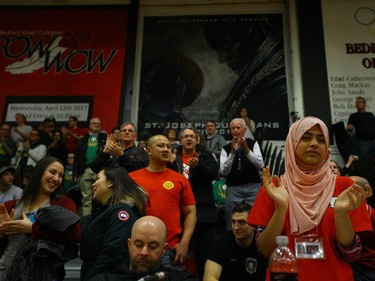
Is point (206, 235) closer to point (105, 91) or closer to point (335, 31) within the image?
point (105, 91)

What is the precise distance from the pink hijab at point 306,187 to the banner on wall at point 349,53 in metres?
6.09

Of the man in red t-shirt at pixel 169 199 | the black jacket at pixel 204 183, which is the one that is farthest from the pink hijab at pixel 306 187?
the black jacket at pixel 204 183

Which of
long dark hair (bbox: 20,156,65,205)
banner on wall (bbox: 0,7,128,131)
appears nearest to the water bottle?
long dark hair (bbox: 20,156,65,205)

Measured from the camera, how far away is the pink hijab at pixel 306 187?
158 centimetres

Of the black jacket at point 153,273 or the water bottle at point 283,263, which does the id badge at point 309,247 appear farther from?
the black jacket at point 153,273

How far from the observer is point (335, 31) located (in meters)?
7.98

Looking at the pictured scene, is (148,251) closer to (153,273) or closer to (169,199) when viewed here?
(153,273)

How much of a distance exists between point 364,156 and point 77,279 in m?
4.67

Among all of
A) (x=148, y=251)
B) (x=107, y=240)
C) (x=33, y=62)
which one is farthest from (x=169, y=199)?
(x=33, y=62)

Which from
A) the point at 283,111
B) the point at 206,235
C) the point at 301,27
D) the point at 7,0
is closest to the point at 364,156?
the point at 283,111

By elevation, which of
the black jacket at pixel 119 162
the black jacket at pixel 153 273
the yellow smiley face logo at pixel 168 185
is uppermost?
the black jacket at pixel 119 162

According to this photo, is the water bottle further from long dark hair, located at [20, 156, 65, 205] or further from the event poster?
the event poster

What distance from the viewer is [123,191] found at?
252 centimetres

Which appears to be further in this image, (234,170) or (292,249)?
(234,170)
